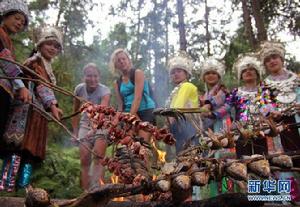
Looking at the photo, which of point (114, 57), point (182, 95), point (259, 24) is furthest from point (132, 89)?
point (259, 24)

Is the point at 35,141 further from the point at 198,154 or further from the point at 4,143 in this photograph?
the point at 198,154

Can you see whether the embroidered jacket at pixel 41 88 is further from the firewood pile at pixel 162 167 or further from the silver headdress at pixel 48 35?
the firewood pile at pixel 162 167

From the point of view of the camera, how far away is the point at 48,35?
14.6 ft

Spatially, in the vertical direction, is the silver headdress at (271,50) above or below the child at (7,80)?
above

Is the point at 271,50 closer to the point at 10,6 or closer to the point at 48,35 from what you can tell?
the point at 48,35

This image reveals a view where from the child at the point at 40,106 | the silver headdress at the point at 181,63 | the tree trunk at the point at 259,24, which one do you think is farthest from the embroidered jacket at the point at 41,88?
the tree trunk at the point at 259,24

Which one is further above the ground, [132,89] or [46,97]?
[132,89]

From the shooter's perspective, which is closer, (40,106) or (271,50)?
(40,106)

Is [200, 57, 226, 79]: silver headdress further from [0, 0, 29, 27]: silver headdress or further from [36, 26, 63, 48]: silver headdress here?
[0, 0, 29, 27]: silver headdress

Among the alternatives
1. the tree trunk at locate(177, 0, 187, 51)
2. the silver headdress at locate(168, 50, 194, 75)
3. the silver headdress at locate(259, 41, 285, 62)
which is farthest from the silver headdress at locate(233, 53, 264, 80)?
the tree trunk at locate(177, 0, 187, 51)

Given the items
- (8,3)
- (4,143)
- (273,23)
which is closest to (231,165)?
(4,143)

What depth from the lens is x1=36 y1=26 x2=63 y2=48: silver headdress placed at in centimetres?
443

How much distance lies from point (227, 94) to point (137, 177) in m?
3.54

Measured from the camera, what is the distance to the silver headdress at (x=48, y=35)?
4.43 metres
